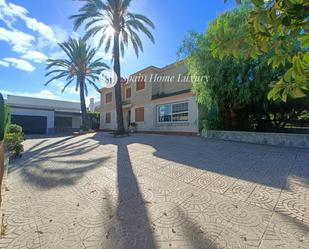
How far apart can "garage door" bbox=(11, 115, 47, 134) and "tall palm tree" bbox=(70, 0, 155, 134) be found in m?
16.3

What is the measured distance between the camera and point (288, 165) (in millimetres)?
6074

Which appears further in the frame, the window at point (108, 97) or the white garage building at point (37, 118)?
the window at point (108, 97)

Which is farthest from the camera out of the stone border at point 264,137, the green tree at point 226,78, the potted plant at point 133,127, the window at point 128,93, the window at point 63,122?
the window at point 63,122

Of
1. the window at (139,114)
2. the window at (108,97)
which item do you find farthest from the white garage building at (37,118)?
the window at (139,114)

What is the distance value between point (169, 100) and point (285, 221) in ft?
48.7

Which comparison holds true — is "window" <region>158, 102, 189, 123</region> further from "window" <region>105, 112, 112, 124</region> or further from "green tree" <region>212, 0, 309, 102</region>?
"green tree" <region>212, 0, 309, 102</region>

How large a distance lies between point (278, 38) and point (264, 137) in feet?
35.9

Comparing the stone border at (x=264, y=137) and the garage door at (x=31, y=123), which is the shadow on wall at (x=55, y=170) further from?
the garage door at (x=31, y=123)

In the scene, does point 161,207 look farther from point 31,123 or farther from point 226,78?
point 31,123

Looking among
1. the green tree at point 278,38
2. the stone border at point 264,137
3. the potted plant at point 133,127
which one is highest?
the green tree at point 278,38

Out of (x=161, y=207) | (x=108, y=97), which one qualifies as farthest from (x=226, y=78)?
(x=108, y=97)

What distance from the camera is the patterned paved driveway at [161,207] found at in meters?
2.62

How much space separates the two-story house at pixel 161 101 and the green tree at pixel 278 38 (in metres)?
13.7

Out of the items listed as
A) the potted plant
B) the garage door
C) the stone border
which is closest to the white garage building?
the garage door
